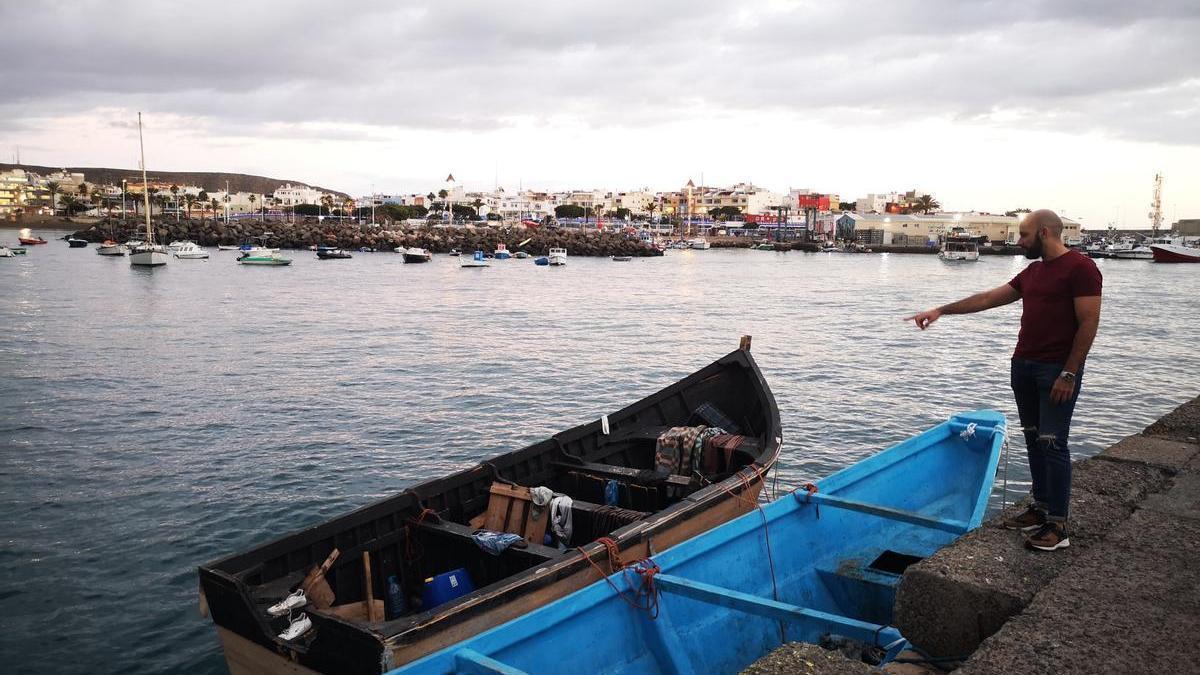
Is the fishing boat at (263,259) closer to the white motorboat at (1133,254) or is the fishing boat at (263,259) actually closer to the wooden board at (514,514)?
the wooden board at (514,514)

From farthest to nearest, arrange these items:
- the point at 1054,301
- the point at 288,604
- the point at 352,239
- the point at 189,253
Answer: the point at 352,239 → the point at 189,253 → the point at 288,604 → the point at 1054,301

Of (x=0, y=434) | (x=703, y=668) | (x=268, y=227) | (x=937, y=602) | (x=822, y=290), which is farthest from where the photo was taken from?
(x=268, y=227)

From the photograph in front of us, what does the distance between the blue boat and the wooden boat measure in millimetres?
984

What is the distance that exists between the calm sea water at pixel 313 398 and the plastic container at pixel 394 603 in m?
3.03

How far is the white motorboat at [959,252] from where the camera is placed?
132m

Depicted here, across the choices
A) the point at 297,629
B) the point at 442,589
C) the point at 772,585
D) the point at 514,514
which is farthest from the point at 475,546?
the point at 772,585

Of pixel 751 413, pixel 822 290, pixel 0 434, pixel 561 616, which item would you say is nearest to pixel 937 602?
pixel 561 616

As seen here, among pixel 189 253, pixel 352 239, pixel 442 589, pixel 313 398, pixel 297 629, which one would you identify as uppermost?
pixel 352 239

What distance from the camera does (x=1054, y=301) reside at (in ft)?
17.9

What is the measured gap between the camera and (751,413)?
12.0m

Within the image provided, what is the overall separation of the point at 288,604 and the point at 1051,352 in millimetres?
5936

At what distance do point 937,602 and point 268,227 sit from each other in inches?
6238

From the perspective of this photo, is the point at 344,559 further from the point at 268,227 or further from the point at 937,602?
the point at 268,227

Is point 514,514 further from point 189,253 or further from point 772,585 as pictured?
point 189,253
